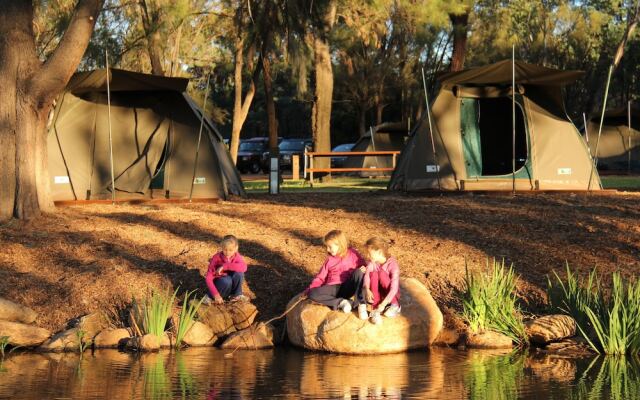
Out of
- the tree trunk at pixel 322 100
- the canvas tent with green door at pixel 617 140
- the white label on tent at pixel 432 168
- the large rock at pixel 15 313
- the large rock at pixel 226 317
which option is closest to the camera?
the large rock at pixel 15 313

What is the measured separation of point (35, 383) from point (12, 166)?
21.5 ft

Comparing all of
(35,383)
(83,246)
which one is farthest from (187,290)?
(35,383)

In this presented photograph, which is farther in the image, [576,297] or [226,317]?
[226,317]

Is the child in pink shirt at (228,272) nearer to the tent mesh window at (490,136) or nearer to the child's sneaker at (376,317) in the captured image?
the child's sneaker at (376,317)

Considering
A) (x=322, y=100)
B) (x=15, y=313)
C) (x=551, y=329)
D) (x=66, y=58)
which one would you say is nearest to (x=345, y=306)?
(x=551, y=329)

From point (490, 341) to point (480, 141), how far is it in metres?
10.5

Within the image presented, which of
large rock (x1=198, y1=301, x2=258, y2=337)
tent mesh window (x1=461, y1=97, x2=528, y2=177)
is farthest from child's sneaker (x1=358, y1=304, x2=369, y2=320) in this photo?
tent mesh window (x1=461, y1=97, x2=528, y2=177)

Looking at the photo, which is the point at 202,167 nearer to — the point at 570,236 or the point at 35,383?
the point at 570,236

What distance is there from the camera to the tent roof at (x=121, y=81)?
17.5 m

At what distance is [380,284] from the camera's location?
376 inches

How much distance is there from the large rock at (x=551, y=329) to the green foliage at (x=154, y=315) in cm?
327

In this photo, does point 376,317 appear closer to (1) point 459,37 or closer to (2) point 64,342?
(2) point 64,342

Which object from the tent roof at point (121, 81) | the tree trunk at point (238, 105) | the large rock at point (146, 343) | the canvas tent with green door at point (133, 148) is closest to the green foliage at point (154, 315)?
the large rock at point (146, 343)

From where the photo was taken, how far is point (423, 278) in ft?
36.9
